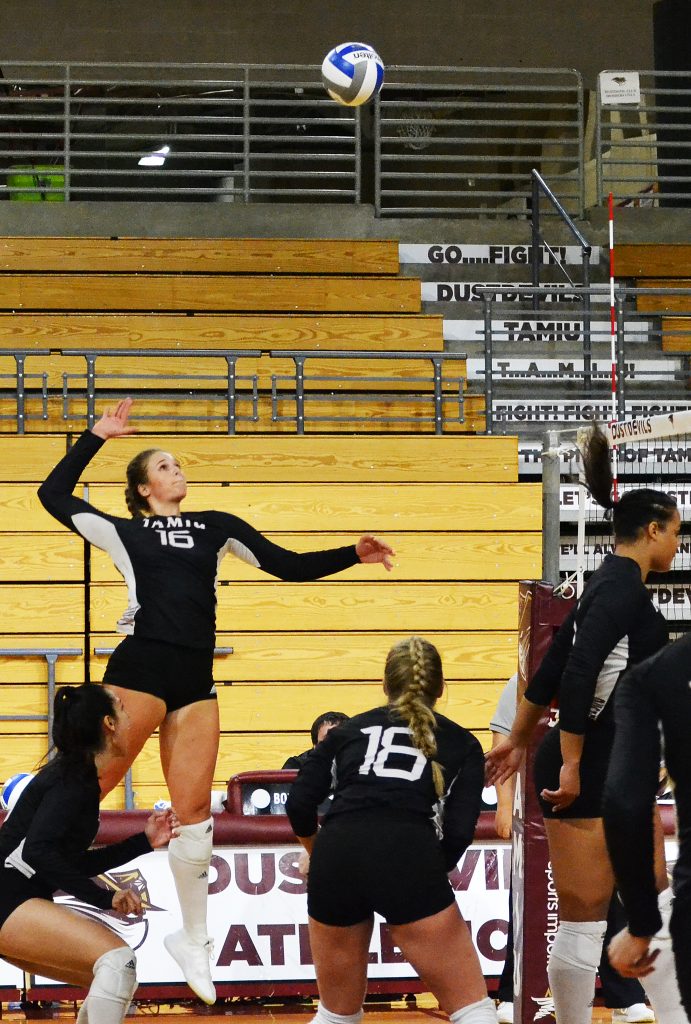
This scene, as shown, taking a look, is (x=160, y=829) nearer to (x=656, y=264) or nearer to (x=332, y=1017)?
(x=332, y=1017)

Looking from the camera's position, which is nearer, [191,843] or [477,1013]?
[477,1013]

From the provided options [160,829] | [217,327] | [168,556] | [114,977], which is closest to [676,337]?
[217,327]

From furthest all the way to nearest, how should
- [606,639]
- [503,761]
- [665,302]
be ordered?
[665,302]
[503,761]
[606,639]

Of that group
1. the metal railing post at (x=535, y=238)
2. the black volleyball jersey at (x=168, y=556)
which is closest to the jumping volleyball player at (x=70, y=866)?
the black volleyball jersey at (x=168, y=556)

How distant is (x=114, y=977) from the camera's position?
4.12 meters

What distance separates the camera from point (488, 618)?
348 inches

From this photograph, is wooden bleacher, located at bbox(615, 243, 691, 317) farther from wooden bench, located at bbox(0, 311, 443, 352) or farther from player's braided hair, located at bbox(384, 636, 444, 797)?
player's braided hair, located at bbox(384, 636, 444, 797)

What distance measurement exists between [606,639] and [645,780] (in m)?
1.52

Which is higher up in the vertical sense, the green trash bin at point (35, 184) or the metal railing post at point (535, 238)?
the green trash bin at point (35, 184)

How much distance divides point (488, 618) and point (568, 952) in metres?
4.52

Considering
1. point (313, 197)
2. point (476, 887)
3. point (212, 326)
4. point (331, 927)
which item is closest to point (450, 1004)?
point (331, 927)

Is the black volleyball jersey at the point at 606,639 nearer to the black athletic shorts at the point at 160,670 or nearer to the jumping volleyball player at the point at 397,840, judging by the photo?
the jumping volleyball player at the point at 397,840

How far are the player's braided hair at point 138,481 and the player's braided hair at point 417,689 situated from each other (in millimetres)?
1367

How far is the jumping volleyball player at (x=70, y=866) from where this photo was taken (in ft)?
13.5
